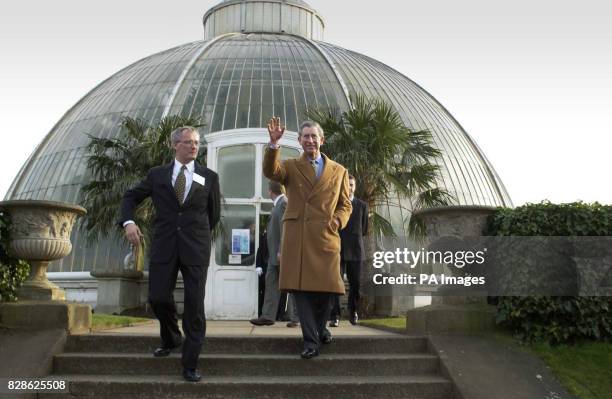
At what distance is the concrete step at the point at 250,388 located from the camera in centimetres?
504

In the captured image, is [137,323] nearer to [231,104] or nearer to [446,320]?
[446,320]

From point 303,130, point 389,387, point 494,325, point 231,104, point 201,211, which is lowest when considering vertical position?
point 389,387

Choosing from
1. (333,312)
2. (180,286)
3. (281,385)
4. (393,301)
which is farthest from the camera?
(180,286)

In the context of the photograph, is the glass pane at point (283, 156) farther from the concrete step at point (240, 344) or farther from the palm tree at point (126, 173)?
the concrete step at point (240, 344)

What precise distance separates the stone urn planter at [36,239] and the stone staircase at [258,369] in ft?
3.10

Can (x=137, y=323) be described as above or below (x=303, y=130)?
below

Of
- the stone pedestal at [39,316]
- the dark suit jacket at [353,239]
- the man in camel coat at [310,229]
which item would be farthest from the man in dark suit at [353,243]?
the stone pedestal at [39,316]

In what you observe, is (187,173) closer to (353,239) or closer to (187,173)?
(187,173)

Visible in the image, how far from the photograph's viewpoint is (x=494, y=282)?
632cm

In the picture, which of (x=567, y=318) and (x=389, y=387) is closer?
(x=389, y=387)

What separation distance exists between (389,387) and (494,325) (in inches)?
66.7

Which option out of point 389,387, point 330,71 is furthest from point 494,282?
point 330,71

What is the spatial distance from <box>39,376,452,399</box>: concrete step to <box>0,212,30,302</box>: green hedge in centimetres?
151

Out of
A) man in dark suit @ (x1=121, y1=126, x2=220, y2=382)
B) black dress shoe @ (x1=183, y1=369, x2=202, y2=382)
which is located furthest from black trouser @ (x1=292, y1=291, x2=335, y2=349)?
black dress shoe @ (x1=183, y1=369, x2=202, y2=382)
